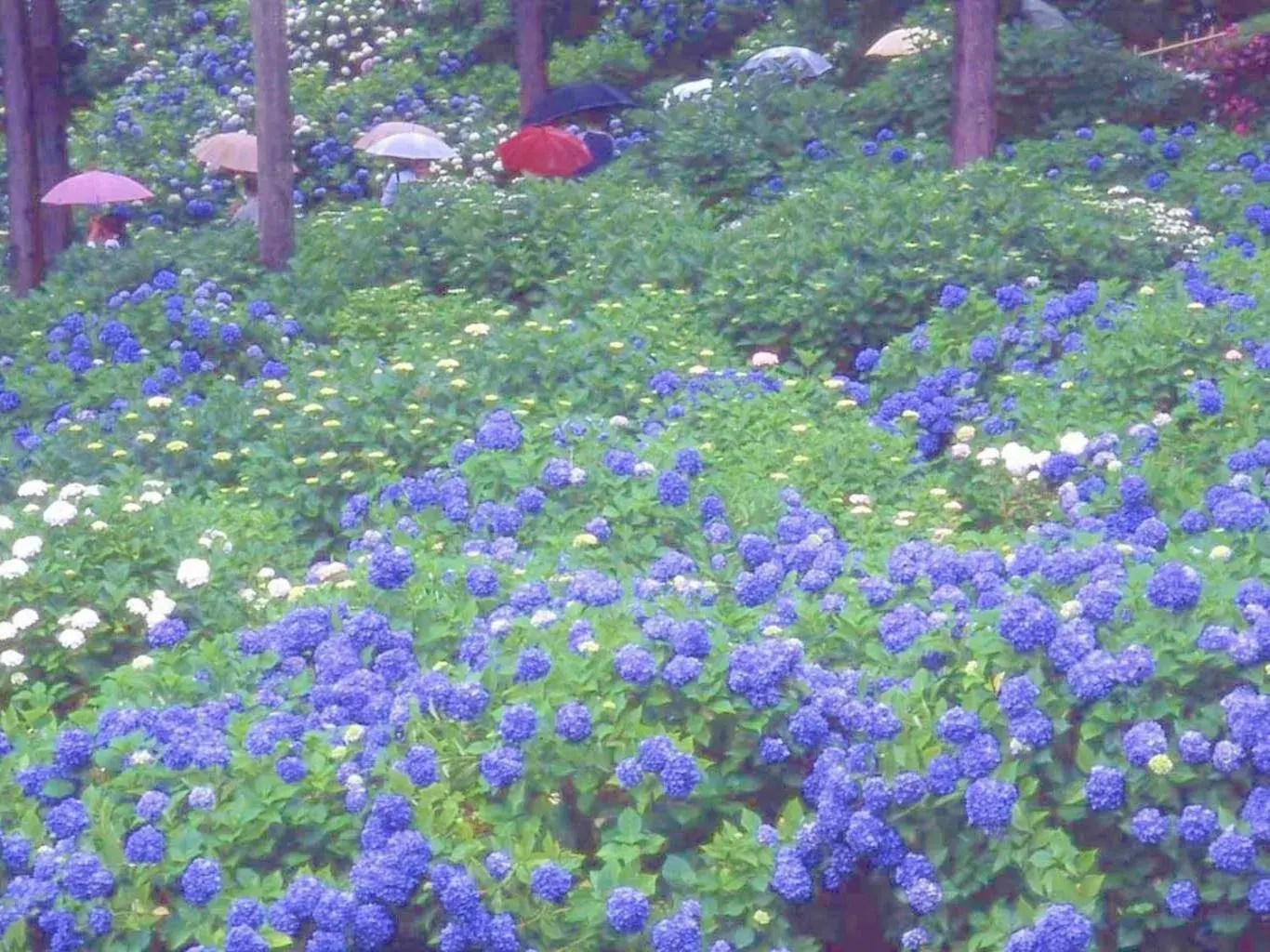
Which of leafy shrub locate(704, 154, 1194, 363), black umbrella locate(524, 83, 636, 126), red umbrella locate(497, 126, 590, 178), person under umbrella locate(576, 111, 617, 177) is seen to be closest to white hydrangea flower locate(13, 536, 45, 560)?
leafy shrub locate(704, 154, 1194, 363)

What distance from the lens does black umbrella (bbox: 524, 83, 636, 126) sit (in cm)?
1484

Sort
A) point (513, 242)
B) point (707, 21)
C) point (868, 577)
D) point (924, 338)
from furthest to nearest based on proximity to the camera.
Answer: point (707, 21) → point (513, 242) → point (924, 338) → point (868, 577)

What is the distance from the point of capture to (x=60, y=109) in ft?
43.4

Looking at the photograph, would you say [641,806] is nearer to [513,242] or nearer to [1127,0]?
[513,242]

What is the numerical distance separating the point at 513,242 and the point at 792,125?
3.14 meters

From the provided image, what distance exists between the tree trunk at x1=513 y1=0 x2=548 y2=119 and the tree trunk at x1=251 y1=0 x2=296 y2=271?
602 cm

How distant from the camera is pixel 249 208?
12.6m

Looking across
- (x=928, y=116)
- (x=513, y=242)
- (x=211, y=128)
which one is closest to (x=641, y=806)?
(x=513, y=242)

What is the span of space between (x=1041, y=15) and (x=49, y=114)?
7.86 meters

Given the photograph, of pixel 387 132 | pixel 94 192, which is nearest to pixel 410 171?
pixel 387 132

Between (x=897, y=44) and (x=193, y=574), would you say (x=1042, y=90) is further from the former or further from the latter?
(x=193, y=574)

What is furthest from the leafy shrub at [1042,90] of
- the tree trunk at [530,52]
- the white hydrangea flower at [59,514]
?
the white hydrangea flower at [59,514]

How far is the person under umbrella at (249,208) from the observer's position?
432 inches

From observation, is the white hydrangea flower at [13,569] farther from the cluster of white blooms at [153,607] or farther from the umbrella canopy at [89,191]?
the umbrella canopy at [89,191]
